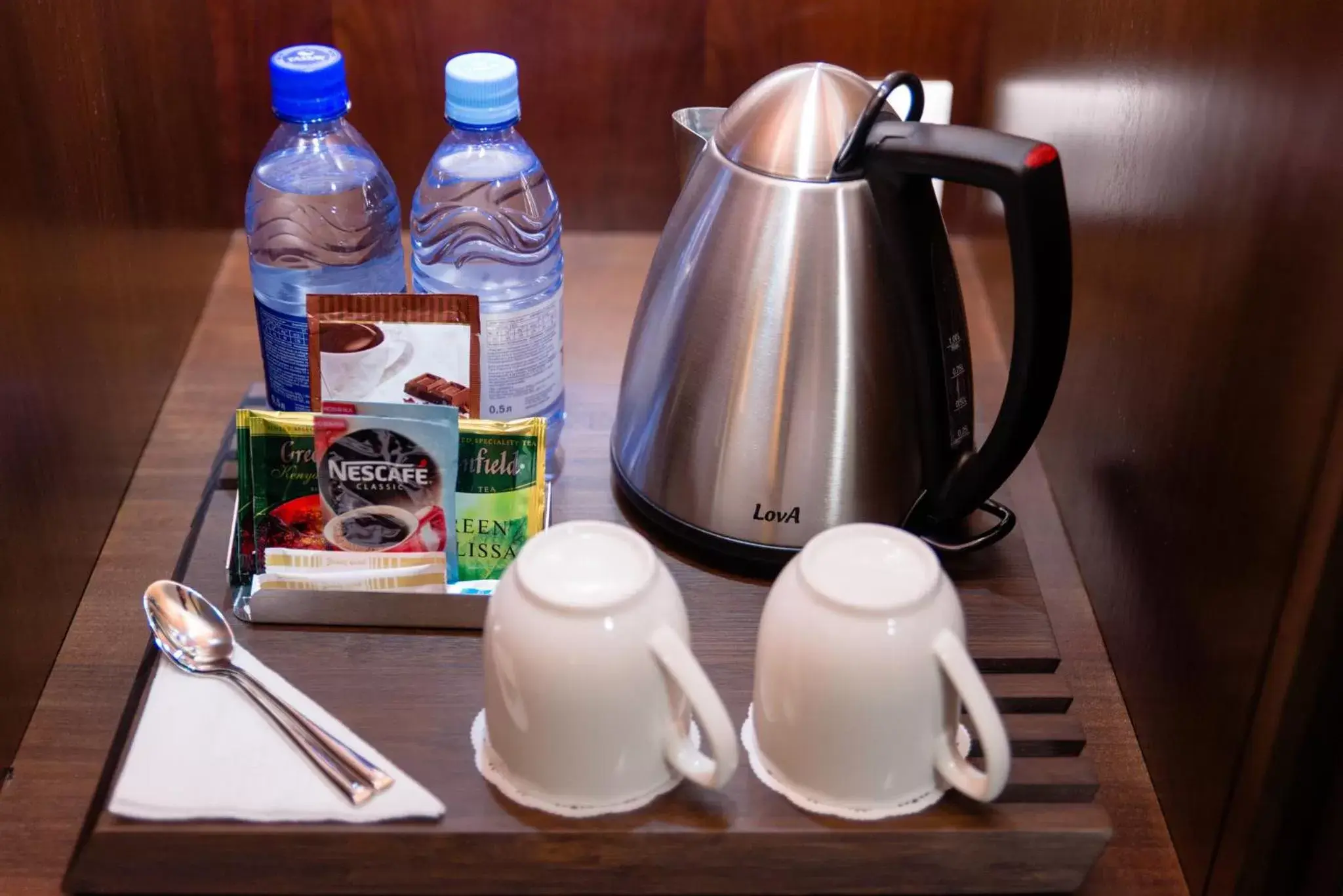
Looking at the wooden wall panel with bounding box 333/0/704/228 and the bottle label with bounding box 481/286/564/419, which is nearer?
the bottle label with bounding box 481/286/564/419

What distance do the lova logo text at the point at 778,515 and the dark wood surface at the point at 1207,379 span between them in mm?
193

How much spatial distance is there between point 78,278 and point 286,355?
0.43ft

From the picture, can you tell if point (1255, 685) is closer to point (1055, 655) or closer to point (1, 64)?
point (1055, 655)

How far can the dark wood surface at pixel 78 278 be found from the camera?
28.9 inches

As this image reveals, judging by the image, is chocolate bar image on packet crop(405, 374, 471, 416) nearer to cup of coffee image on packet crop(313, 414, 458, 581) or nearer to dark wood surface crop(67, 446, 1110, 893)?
cup of coffee image on packet crop(313, 414, 458, 581)

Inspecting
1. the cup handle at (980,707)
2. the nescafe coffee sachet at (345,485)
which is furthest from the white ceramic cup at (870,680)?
the nescafe coffee sachet at (345,485)

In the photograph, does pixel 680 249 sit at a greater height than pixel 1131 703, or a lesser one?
greater

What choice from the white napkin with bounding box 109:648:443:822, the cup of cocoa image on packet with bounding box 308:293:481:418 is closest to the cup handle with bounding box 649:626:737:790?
the white napkin with bounding box 109:648:443:822

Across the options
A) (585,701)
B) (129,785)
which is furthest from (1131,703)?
(129,785)

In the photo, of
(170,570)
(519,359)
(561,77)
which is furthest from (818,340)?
(561,77)

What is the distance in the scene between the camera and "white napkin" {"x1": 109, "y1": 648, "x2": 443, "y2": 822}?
2.09 ft

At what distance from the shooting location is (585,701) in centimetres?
60

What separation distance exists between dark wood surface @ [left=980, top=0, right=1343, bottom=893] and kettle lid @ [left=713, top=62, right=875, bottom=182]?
176mm

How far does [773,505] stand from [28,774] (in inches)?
16.3
